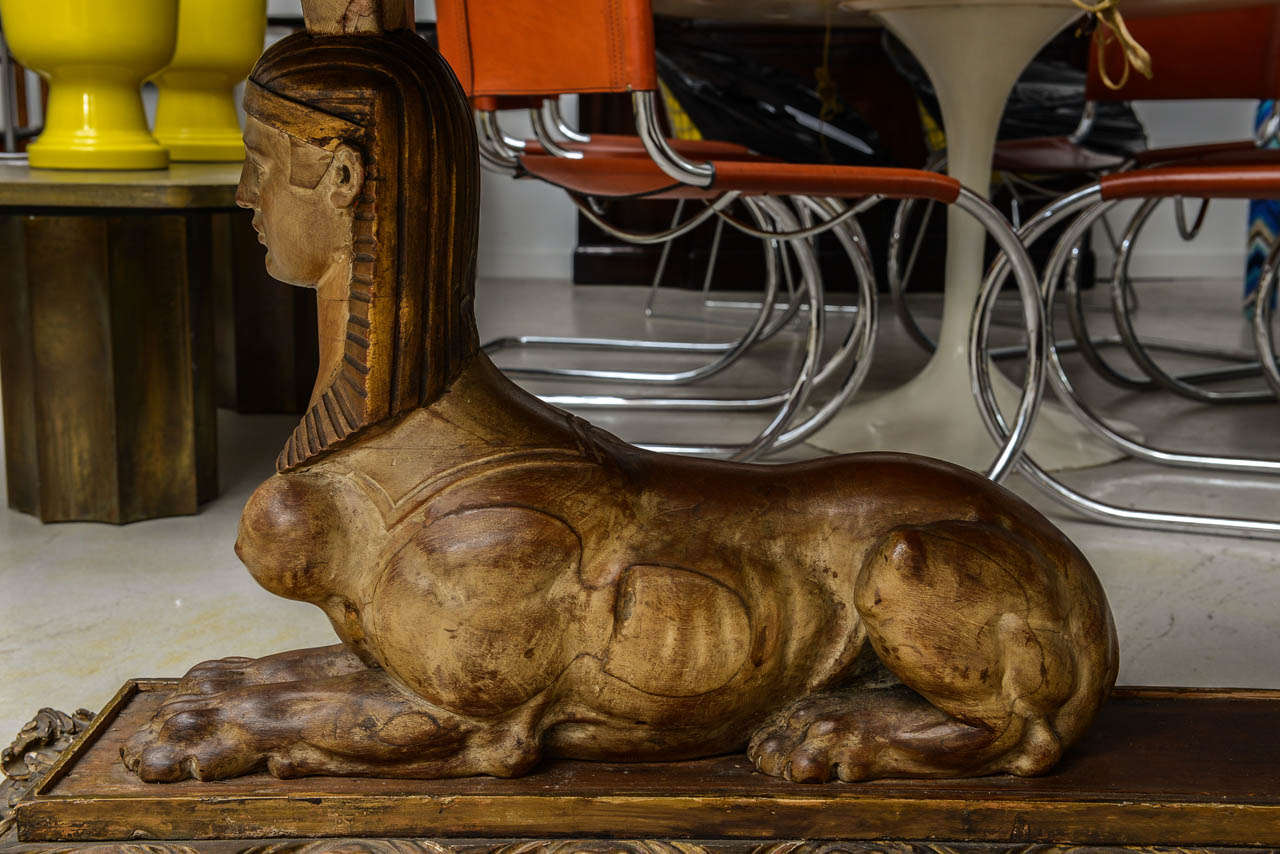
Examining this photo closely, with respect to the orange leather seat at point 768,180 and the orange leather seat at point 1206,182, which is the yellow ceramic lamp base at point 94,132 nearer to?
the orange leather seat at point 768,180

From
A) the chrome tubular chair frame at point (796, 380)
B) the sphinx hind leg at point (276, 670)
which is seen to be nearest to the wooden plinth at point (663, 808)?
the sphinx hind leg at point (276, 670)

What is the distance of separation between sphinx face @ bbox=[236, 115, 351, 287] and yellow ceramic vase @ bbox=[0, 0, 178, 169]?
132cm

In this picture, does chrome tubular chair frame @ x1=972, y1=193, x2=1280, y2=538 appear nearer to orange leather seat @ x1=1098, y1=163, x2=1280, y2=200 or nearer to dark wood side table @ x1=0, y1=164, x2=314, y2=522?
orange leather seat @ x1=1098, y1=163, x2=1280, y2=200

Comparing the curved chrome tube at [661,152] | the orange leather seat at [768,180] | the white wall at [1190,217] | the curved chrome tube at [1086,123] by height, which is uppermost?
the curved chrome tube at [661,152]

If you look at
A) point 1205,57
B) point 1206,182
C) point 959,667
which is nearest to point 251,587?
point 959,667

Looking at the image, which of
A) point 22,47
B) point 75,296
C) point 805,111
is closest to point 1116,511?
point 75,296

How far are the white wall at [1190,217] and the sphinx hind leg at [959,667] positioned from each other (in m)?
5.45

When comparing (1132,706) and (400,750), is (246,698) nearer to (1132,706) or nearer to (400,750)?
(400,750)

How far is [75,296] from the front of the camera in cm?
219

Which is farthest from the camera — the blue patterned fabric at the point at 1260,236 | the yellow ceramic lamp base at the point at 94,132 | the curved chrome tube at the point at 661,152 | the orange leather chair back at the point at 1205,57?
the blue patterned fabric at the point at 1260,236

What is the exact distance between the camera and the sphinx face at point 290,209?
105 centimetres

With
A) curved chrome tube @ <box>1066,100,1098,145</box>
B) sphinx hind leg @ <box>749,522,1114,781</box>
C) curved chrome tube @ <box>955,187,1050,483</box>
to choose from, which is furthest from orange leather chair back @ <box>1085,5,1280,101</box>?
sphinx hind leg @ <box>749,522,1114,781</box>

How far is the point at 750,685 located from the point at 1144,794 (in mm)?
310

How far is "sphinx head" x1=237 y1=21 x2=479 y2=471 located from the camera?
3.39ft
